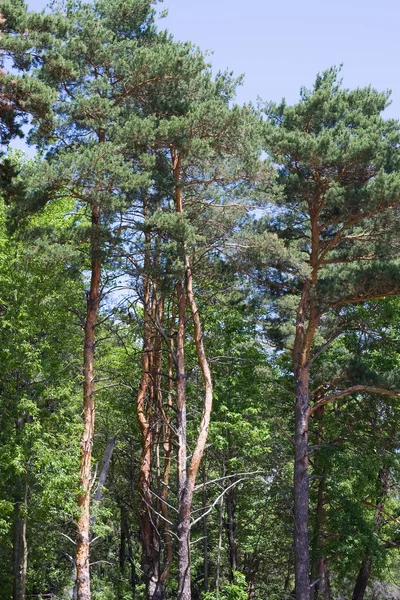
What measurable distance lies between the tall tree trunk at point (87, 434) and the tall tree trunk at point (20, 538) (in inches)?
62.8

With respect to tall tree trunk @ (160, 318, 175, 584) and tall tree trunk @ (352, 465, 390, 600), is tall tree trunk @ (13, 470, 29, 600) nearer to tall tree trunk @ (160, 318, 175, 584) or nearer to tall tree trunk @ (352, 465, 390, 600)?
tall tree trunk @ (160, 318, 175, 584)

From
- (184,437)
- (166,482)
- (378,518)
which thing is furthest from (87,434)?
(378,518)

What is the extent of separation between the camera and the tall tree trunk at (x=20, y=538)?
47.7 ft

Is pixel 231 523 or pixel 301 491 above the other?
pixel 301 491

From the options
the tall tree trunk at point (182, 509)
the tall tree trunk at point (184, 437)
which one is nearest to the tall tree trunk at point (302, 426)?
the tall tree trunk at point (184, 437)

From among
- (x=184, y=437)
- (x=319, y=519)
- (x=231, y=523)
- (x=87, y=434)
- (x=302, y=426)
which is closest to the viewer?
(x=87, y=434)

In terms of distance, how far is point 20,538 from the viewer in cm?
1534

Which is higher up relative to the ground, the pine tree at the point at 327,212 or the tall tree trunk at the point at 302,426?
the pine tree at the point at 327,212

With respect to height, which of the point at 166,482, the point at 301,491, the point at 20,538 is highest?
the point at 166,482

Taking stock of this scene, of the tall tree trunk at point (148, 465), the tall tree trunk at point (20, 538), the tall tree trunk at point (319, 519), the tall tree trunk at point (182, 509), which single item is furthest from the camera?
the tall tree trunk at point (319, 519)

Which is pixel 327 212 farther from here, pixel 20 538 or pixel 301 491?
pixel 20 538

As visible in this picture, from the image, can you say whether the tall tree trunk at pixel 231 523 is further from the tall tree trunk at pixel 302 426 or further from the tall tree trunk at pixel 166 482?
the tall tree trunk at pixel 302 426

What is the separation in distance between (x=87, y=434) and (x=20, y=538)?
11.9 ft

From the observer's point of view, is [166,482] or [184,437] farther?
[166,482]
